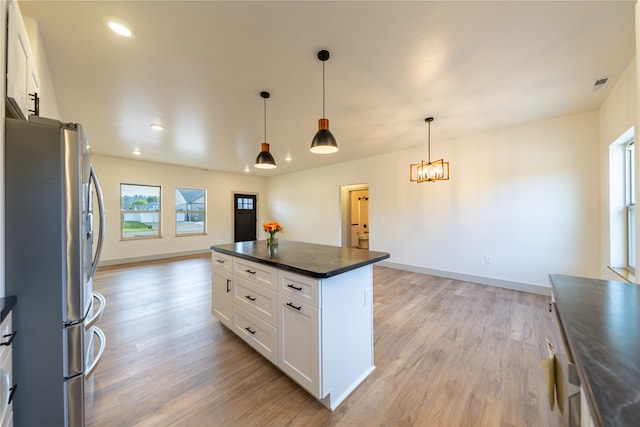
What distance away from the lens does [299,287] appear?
1570 millimetres

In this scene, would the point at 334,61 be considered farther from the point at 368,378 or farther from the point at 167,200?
the point at 167,200

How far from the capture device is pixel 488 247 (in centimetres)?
395

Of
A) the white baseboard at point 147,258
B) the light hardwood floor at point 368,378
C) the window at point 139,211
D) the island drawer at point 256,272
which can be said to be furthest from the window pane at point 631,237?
the window at point 139,211

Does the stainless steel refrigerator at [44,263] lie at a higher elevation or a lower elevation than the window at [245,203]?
lower

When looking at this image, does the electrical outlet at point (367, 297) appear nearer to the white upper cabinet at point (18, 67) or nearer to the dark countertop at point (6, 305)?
the dark countertop at point (6, 305)

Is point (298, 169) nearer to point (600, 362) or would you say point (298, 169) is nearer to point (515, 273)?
point (515, 273)

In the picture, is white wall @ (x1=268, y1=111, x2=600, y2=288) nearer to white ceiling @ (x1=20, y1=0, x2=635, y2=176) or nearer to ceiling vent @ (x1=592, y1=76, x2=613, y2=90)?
white ceiling @ (x1=20, y1=0, x2=635, y2=176)

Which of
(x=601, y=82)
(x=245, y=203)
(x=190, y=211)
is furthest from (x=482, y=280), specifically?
(x=190, y=211)

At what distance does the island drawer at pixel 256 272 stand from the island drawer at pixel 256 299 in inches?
1.7

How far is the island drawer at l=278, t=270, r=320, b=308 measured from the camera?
147 centimetres

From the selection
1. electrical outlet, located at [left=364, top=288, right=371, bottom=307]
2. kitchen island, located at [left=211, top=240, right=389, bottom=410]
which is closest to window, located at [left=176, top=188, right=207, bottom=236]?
kitchen island, located at [left=211, top=240, right=389, bottom=410]

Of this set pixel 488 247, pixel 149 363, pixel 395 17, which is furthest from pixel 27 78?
pixel 488 247

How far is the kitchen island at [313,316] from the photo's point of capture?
1485mm

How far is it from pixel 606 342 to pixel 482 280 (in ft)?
13.0
